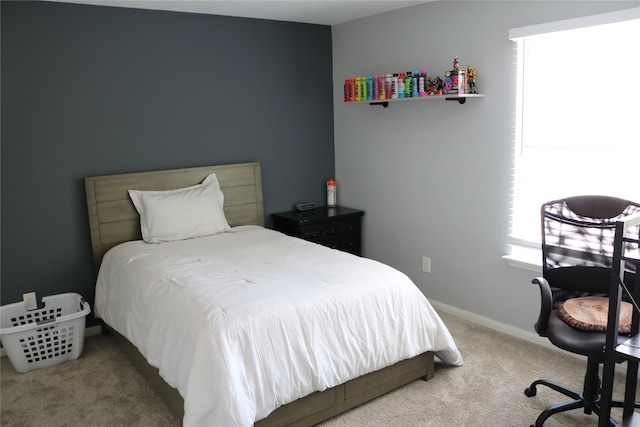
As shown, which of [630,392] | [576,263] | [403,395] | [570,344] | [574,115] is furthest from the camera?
[574,115]

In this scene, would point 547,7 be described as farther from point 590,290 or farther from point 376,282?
point 376,282

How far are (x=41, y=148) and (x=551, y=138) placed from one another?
3.34m

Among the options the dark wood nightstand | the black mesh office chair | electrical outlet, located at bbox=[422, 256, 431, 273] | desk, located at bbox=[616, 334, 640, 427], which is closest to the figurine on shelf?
the black mesh office chair

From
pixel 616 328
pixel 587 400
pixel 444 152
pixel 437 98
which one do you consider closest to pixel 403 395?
pixel 587 400

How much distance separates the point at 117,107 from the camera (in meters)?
3.83

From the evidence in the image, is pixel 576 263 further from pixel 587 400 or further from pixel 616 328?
pixel 616 328

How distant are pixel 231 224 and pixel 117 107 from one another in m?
1.24

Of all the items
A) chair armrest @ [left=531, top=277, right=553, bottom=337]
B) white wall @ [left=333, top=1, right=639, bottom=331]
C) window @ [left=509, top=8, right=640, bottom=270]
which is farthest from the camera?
white wall @ [left=333, top=1, right=639, bottom=331]

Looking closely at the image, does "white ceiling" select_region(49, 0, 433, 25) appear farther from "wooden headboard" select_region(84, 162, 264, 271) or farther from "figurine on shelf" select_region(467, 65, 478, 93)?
"wooden headboard" select_region(84, 162, 264, 271)

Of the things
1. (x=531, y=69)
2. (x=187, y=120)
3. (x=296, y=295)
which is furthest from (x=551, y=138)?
(x=187, y=120)

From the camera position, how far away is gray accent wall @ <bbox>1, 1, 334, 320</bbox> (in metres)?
3.51

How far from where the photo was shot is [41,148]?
358 cm

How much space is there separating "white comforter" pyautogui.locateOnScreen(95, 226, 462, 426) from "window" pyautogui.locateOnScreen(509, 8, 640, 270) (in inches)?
45.7

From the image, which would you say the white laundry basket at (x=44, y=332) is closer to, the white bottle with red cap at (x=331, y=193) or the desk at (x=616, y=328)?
the white bottle with red cap at (x=331, y=193)
